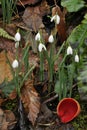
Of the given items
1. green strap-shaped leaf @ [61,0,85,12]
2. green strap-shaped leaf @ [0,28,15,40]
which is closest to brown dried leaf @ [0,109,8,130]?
green strap-shaped leaf @ [0,28,15,40]

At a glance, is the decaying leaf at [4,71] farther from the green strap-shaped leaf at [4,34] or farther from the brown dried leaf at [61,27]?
the brown dried leaf at [61,27]

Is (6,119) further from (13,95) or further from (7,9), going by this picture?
(7,9)

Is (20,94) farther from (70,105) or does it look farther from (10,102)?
(70,105)

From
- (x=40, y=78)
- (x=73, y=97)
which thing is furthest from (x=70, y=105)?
(x=40, y=78)

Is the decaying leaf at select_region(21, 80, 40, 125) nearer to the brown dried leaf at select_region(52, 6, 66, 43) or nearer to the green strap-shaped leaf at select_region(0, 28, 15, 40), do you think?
the green strap-shaped leaf at select_region(0, 28, 15, 40)

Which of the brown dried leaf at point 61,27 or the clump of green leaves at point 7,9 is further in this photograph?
the brown dried leaf at point 61,27

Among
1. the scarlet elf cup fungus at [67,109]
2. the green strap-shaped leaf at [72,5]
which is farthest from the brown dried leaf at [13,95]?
the green strap-shaped leaf at [72,5]
